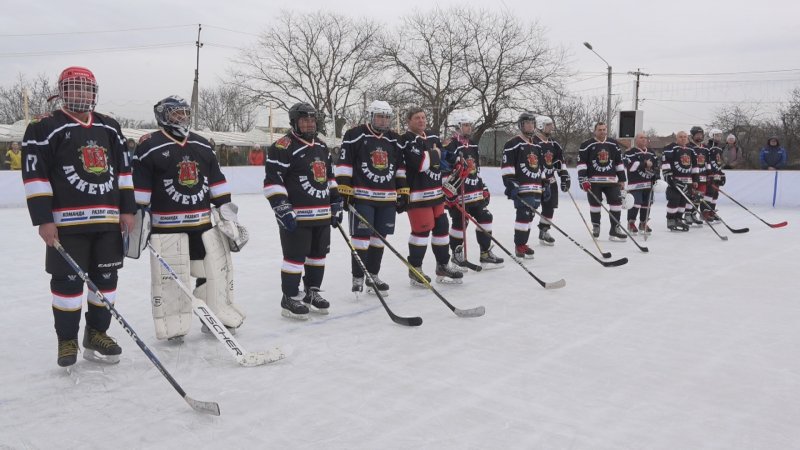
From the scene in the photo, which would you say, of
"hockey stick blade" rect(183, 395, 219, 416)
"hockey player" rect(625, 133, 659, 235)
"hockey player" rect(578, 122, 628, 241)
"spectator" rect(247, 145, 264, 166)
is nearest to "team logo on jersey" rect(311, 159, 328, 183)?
"hockey stick blade" rect(183, 395, 219, 416)

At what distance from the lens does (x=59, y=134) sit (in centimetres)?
303

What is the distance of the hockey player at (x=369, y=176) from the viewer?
473 centimetres

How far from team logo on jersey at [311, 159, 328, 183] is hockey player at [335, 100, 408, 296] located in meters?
0.47

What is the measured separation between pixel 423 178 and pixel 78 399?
119 inches

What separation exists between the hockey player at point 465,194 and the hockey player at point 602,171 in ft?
8.04

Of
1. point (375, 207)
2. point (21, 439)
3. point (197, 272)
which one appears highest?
point (375, 207)

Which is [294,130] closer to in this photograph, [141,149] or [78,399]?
[141,149]

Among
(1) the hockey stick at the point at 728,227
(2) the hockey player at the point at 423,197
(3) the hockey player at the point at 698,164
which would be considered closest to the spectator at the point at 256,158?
(3) the hockey player at the point at 698,164

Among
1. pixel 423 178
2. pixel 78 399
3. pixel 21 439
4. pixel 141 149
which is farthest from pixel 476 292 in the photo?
pixel 21 439

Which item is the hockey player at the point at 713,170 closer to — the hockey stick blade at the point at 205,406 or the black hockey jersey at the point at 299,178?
the black hockey jersey at the point at 299,178

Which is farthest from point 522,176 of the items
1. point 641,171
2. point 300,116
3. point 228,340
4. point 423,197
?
point 228,340

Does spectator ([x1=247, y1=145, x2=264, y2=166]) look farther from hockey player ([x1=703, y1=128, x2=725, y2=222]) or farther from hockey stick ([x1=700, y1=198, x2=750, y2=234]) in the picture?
hockey stick ([x1=700, y1=198, x2=750, y2=234])

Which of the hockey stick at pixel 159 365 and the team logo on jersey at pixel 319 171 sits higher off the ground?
the team logo on jersey at pixel 319 171

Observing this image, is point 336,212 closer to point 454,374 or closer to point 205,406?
point 454,374
